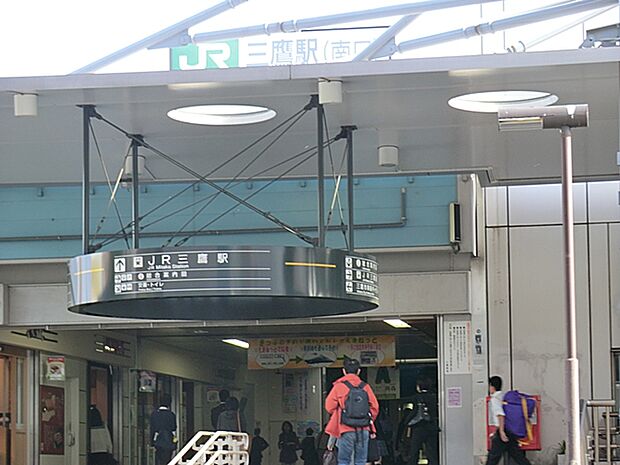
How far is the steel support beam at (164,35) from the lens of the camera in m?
18.6

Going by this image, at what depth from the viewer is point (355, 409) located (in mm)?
14875

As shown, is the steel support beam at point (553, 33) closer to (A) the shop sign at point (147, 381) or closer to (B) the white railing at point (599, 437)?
(B) the white railing at point (599, 437)

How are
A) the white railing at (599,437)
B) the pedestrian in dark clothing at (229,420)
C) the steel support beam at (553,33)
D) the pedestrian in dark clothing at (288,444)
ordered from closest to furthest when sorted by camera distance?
the white railing at (599,437)
the steel support beam at (553,33)
the pedestrian in dark clothing at (229,420)
the pedestrian in dark clothing at (288,444)

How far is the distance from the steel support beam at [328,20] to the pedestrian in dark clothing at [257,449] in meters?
8.41

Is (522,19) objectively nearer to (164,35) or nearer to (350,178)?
(350,178)

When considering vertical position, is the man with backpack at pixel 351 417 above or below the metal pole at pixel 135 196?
below

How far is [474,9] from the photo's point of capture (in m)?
18.3

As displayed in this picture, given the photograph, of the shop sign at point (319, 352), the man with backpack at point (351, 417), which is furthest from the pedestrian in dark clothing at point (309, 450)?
the man with backpack at point (351, 417)

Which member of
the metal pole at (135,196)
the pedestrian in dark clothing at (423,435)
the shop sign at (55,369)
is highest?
the metal pole at (135,196)

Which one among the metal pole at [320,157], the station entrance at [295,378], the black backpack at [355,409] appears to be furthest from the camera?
the station entrance at [295,378]

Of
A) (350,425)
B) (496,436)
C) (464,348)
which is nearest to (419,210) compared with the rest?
(464,348)

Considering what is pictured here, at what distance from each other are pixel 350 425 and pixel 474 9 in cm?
637

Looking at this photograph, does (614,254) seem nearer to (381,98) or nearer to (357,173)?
(357,173)

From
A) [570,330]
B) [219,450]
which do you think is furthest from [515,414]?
[570,330]
